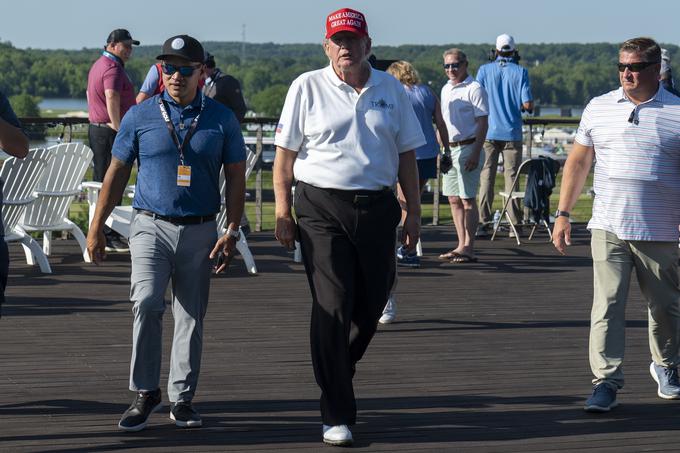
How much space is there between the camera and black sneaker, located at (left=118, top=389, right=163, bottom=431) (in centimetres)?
558

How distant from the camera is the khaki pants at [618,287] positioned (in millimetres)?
6164

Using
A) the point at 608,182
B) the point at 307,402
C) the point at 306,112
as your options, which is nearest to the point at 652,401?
the point at 608,182

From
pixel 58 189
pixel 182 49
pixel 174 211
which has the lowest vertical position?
pixel 58 189

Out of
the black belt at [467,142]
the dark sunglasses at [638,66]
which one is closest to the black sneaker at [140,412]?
the dark sunglasses at [638,66]

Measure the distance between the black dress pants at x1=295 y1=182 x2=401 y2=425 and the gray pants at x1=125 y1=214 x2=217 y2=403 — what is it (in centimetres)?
47

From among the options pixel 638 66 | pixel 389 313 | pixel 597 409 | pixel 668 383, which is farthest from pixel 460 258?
pixel 638 66

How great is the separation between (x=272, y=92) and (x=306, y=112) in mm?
150211

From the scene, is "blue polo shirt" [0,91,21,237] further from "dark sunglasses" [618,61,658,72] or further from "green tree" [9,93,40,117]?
"green tree" [9,93,40,117]

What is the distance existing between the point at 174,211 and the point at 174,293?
15.2 inches

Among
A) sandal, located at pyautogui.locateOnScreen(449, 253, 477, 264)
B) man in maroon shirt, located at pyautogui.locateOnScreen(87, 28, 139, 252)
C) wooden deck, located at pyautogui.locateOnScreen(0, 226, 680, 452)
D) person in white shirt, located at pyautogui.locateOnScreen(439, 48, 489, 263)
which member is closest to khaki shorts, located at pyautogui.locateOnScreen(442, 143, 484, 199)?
person in white shirt, located at pyautogui.locateOnScreen(439, 48, 489, 263)

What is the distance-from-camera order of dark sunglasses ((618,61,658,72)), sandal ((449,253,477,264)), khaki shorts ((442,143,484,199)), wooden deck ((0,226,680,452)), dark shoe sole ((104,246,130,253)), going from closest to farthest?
1. wooden deck ((0,226,680,452))
2. dark sunglasses ((618,61,658,72))
3. khaki shorts ((442,143,484,199))
4. sandal ((449,253,477,264))
5. dark shoe sole ((104,246,130,253))

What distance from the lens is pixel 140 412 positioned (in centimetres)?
561

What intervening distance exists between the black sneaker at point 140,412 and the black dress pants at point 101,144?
6120 millimetres

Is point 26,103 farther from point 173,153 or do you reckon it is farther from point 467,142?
point 173,153
